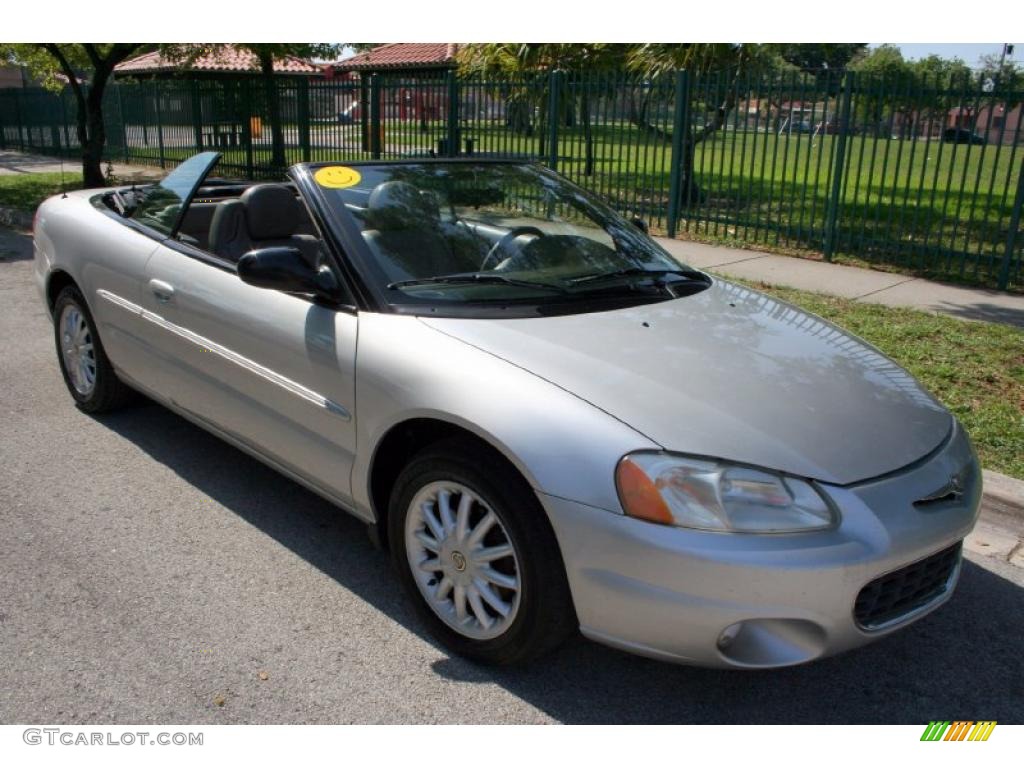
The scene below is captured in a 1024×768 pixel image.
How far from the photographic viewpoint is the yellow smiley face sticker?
12.2 feet

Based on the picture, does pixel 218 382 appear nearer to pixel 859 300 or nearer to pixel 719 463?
pixel 719 463

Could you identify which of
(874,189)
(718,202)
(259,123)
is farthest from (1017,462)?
(259,123)

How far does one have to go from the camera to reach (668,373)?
2924 millimetres

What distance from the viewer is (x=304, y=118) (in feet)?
58.3

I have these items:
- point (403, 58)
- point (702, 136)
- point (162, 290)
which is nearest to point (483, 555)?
point (162, 290)

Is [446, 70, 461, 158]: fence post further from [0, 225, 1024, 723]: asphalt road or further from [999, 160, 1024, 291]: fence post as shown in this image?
[0, 225, 1024, 723]: asphalt road

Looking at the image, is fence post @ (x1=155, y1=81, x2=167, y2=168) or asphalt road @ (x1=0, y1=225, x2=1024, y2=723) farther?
fence post @ (x1=155, y1=81, x2=167, y2=168)

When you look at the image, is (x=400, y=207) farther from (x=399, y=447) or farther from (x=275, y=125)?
(x=275, y=125)

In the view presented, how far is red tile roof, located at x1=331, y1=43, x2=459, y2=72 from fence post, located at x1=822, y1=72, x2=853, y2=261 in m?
20.0

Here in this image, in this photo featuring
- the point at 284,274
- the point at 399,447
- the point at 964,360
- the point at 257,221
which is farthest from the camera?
the point at 964,360

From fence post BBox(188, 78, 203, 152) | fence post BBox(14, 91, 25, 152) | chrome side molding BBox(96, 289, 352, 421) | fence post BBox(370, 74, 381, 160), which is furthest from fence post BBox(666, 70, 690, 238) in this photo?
fence post BBox(14, 91, 25, 152)

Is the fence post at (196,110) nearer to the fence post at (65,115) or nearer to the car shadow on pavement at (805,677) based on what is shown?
the fence post at (65,115)
